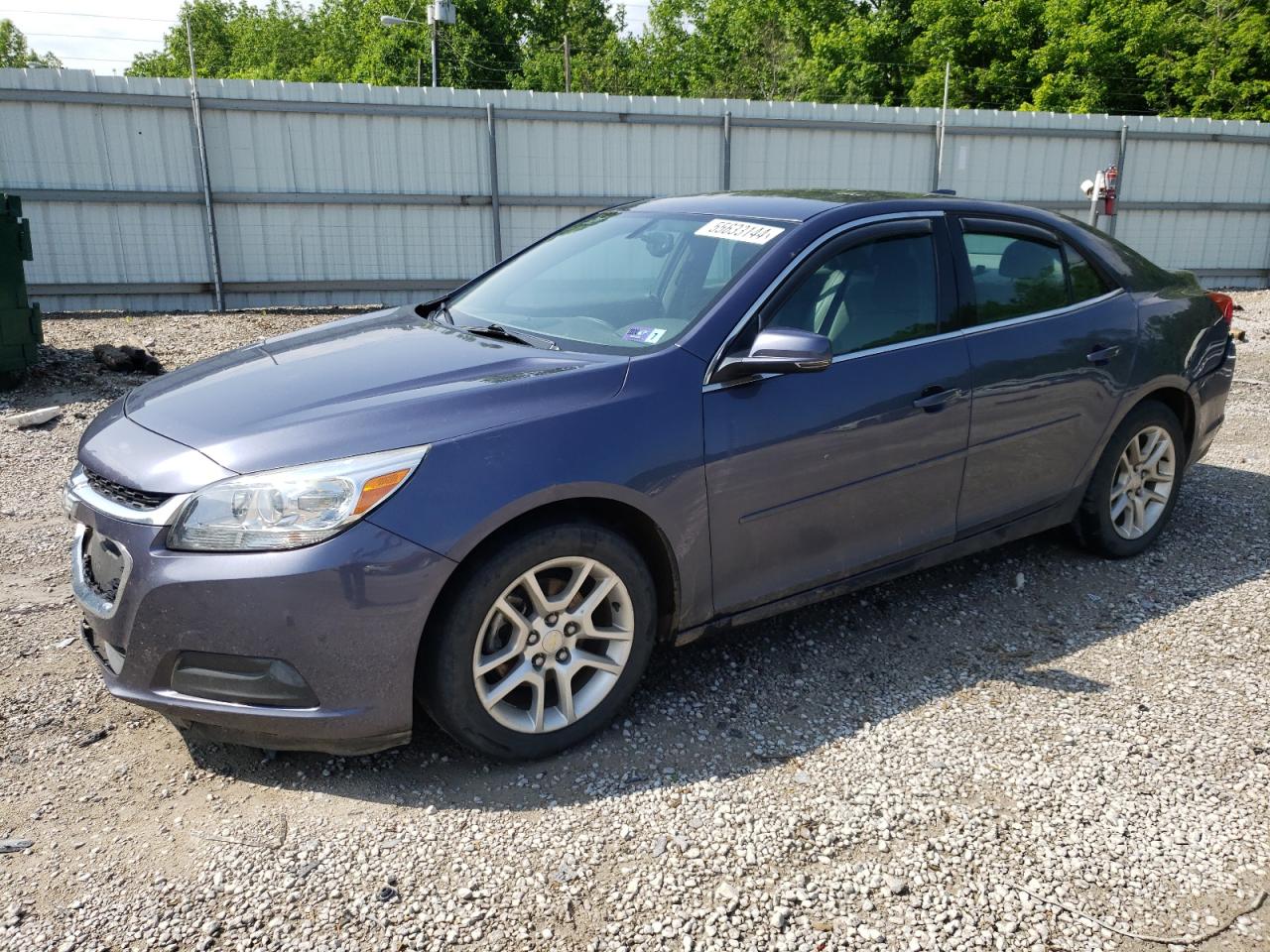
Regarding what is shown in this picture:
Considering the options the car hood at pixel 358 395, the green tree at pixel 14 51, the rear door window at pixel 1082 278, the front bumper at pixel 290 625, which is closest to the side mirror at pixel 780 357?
the car hood at pixel 358 395

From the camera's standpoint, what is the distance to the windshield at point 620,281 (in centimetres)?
351

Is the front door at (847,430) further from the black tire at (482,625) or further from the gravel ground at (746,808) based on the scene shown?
the gravel ground at (746,808)

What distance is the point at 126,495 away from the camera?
2.87m

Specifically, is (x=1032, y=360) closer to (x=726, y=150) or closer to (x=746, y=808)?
(x=746, y=808)

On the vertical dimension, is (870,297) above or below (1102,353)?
above

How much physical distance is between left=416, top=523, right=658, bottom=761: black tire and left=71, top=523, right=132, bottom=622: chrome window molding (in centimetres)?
83

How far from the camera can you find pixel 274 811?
→ 286 cm

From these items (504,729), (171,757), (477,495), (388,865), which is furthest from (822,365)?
(171,757)

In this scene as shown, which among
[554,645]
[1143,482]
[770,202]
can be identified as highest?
[770,202]

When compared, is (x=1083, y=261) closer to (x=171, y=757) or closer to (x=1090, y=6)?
(x=171, y=757)

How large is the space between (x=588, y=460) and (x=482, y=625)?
0.55 meters

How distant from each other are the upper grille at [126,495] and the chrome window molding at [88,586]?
12cm

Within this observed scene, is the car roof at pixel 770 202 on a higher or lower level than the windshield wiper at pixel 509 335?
higher

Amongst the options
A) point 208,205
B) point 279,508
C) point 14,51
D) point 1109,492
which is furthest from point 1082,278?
point 14,51
